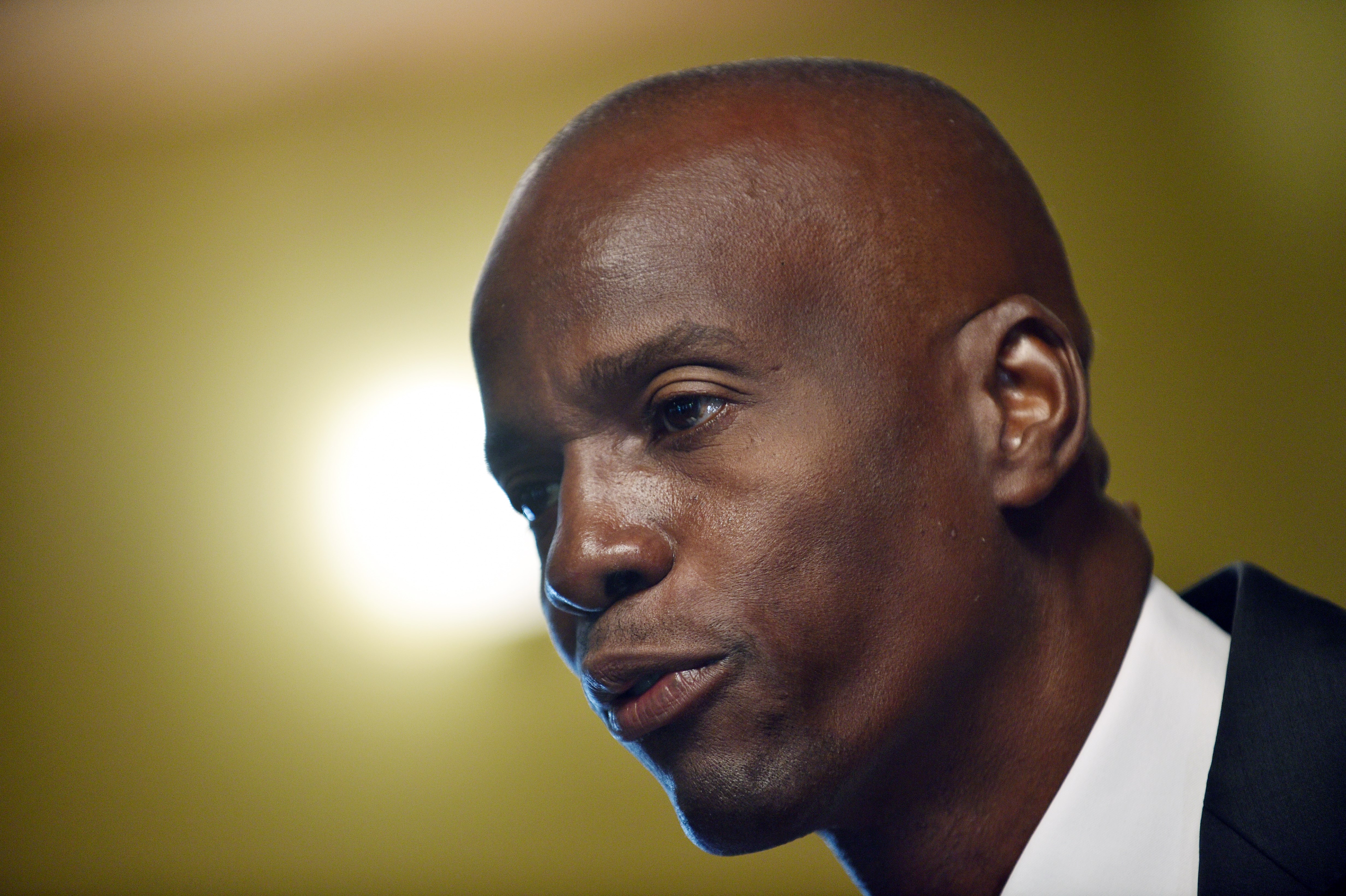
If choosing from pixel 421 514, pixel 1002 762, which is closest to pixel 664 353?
pixel 1002 762

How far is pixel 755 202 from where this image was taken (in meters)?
A: 1.01

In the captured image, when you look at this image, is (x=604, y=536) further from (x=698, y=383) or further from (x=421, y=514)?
(x=421, y=514)

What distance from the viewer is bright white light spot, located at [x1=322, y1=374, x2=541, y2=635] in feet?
7.80

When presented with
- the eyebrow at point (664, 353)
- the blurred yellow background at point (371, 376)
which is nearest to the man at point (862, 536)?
the eyebrow at point (664, 353)

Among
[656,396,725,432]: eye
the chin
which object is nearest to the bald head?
[656,396,725,432]: eye

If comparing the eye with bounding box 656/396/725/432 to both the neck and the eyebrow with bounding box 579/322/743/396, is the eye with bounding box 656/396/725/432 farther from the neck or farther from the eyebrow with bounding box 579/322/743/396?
the neck

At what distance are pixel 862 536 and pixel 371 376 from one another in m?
1.70

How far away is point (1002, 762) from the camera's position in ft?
3.40

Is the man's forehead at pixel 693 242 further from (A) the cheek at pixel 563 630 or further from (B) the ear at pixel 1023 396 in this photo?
(A) the cheek at pixel 563 630

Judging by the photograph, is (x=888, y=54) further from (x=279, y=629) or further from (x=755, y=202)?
(x=279, y=629)

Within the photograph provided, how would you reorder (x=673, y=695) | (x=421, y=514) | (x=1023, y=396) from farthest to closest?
(x=421, y=514)
(x=1023, y=396)
(x=673, y=695)

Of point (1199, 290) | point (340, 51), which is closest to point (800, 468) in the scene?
point (1199, 290)

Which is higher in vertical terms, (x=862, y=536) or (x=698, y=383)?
(x=698, y=383)

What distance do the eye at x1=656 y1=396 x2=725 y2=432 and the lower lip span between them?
0.21 metres
